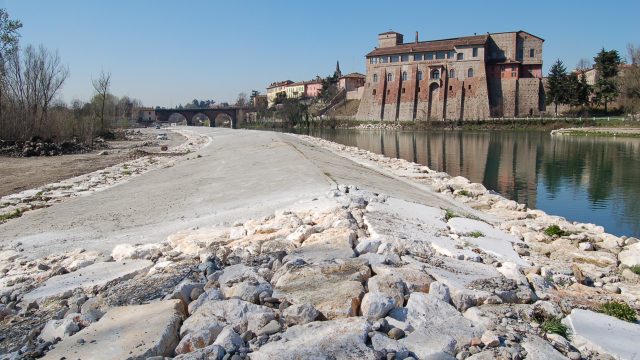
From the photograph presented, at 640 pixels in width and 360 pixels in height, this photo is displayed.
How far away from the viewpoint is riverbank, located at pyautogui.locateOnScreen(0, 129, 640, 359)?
444 centimetres

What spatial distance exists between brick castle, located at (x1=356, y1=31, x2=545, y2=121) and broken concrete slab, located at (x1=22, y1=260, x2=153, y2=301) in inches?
3225

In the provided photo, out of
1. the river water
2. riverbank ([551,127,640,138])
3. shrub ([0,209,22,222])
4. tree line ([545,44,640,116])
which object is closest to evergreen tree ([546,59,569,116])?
tree line ([545,44,640,116])

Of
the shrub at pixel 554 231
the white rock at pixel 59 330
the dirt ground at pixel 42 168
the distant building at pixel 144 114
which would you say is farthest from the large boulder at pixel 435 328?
the distant building at pixel 144 114

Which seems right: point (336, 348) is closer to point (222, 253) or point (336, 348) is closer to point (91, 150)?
point (222, 253)

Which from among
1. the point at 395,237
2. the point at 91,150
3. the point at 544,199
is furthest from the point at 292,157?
the point at 91,150

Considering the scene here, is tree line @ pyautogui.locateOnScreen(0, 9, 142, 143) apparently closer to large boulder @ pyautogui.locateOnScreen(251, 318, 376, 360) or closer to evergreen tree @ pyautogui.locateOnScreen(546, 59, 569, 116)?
large boulder @ pyautogui.locateOnScreen(251, 318, 376, 360)

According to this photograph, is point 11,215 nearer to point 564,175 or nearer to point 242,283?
point 242,283

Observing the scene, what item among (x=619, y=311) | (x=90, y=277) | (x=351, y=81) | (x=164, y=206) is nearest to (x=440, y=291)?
(x=619, y=311)

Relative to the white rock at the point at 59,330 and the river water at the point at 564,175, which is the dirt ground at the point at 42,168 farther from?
the river water at the point at 564,175

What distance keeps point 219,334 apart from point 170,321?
57 cm

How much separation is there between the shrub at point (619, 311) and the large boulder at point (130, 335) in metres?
4.63

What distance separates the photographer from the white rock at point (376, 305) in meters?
4.81

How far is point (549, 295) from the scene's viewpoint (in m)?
5.68

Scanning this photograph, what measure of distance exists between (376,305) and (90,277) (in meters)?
4.34
